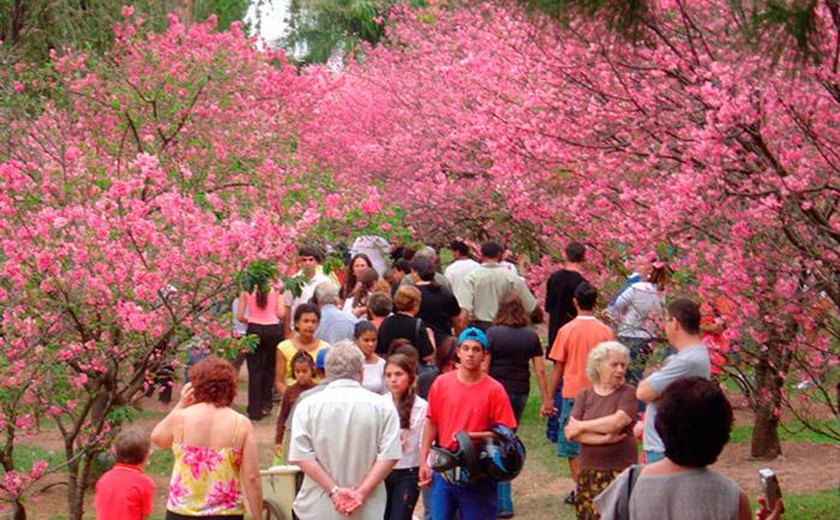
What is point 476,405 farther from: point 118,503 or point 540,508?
point 540,508

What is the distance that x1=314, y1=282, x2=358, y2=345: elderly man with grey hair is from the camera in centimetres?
1204

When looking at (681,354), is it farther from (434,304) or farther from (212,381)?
(434,304)

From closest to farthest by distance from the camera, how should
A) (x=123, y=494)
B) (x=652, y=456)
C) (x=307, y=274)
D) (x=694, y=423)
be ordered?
(x=694, y=423), (x=123, y=494), (x=652, y=456), (x=307, y=274)

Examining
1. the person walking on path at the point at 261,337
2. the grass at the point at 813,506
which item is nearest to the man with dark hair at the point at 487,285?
the person walking on path at the point at 261,337

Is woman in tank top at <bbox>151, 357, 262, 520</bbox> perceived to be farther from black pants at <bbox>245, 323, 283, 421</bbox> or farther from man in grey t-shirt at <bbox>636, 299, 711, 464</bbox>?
black pants at <bbox>245, 323, 283, 421</bbox>

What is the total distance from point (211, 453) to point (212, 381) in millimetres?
352

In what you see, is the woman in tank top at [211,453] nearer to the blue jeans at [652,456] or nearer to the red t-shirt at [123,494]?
the red t-shirt at [123,494]

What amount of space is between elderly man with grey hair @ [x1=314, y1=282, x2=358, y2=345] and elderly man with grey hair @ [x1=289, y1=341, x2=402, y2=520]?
14.5 feet

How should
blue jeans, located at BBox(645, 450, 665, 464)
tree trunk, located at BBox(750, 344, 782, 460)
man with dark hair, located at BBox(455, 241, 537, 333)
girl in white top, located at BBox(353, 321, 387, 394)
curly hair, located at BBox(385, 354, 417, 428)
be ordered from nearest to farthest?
blue jeans, located at BBox(645, 450, 665, 464)
curly hair, located at BBox(385, 354, 417, 428)
girl in white top, located at BBox(353, 321, 387, 394)
tree trunk, located at BBox(750, 344, 782, 460)
man with dark hair, located at BBox(455, 241, 537, 333)

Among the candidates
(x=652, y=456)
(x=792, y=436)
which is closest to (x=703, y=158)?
(x=652, y=456)

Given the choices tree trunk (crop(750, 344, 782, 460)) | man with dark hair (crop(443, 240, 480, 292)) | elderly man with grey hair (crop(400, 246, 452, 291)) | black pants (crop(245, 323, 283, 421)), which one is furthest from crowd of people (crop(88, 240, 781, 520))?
black pants (crop(245, 323, 283, 421))

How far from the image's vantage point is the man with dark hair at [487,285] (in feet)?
46.2

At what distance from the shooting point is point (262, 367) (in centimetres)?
1530

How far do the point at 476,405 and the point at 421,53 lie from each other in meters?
15.6
